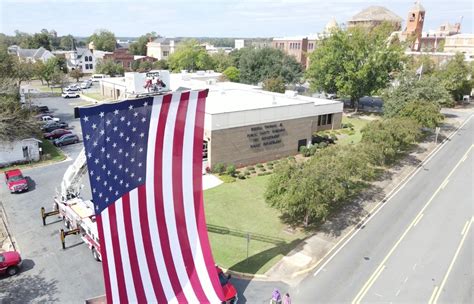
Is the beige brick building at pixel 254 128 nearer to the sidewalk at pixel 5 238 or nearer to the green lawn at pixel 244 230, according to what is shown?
the green lawn at pixel 244 230

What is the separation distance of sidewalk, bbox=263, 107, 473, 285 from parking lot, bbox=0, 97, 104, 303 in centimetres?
979

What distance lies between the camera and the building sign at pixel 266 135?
37.2m

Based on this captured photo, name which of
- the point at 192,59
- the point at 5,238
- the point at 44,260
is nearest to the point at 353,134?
the point at 44,260

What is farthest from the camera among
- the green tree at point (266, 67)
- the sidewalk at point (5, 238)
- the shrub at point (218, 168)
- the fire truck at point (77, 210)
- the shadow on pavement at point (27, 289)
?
the green tree at point (266, 67)

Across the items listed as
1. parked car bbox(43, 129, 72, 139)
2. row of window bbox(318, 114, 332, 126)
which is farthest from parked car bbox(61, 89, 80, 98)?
row of window bbox(318, 114, 332, 126)

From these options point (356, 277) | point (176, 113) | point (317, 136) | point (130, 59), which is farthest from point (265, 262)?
point (130, 59)

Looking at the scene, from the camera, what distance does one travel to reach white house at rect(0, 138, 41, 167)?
1378 inches

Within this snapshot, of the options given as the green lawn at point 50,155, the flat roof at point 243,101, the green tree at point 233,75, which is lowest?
the green lawn at point 50,155

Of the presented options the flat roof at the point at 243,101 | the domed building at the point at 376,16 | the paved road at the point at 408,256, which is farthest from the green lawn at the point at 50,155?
the domed building at the point at 376,16

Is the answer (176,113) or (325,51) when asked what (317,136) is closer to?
(325,51)

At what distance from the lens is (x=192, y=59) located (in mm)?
102812

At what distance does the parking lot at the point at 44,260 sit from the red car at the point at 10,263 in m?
0.37

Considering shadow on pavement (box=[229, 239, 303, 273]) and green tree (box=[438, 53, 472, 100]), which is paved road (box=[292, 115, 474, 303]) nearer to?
shadow on pavement (box=[229, 239, 303, 273])

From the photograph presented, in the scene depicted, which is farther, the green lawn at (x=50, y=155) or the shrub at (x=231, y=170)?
the green lawn at (x=50, y=155)
